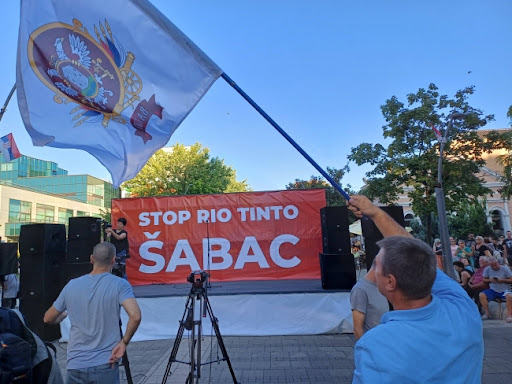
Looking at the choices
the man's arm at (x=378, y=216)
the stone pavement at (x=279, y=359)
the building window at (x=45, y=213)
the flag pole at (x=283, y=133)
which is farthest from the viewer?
the building window at (x=45, y=213)

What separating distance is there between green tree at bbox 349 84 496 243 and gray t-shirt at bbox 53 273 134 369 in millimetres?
15863

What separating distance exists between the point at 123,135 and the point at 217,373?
371 centimetres

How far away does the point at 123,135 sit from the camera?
3.72m

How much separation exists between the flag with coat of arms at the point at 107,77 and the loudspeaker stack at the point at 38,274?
355 centimetres

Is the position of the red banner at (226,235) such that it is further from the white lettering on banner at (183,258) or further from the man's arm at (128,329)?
the man's arm at (128,329)

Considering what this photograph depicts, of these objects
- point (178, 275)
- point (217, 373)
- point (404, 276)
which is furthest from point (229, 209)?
point (404, 276)

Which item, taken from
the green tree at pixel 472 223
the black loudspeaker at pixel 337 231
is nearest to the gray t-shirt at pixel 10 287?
the black loudspeaker at pixel 337 231

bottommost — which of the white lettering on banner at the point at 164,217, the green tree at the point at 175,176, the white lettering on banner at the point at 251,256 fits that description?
the white lettering on banner at the point at 251,256

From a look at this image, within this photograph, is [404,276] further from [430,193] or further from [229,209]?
[430,193]

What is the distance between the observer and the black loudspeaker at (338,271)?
7.09m

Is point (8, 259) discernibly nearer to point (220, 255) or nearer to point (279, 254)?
point (220, 255)

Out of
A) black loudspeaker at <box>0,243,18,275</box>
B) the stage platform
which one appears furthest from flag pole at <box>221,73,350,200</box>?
black loudspeaker at <box>0,243,18,275</box>

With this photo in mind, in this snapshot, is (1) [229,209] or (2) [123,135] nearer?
(2) [123,135]

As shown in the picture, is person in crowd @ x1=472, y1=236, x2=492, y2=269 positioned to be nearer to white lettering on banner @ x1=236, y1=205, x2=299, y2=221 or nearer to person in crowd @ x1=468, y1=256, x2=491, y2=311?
person in crowd @ x1=468, y1=256, x2=491, y2=311
